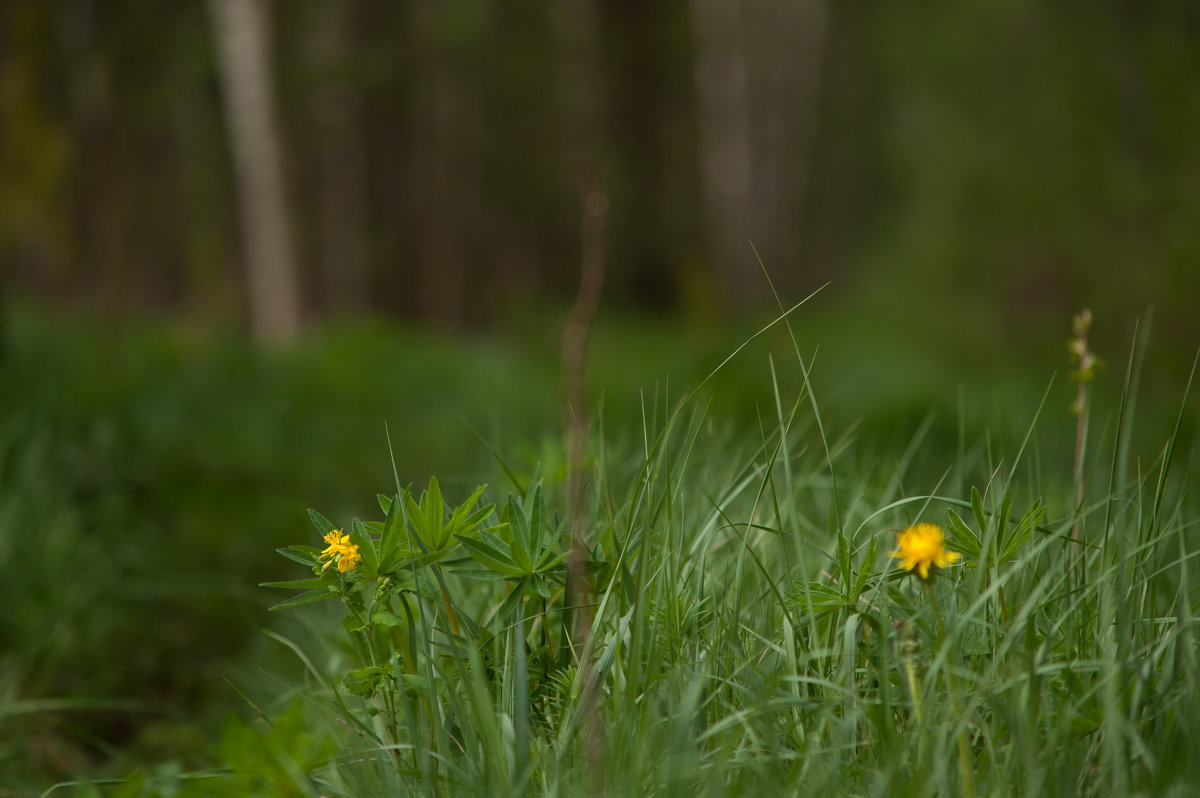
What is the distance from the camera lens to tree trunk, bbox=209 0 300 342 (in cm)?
731

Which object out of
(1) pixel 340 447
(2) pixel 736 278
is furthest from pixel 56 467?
(2) pixel 736 278

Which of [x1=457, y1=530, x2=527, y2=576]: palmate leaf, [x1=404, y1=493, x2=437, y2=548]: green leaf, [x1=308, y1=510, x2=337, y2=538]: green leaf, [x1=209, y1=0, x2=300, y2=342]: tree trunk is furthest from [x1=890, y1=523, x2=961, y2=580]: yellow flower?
[x1=209, y1=0, x2=300, y2=342]: tree trunk

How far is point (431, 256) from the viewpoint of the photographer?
1426cm

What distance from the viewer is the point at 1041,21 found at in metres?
7.31

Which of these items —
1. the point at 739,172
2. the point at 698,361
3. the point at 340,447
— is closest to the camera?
the point at 340,447

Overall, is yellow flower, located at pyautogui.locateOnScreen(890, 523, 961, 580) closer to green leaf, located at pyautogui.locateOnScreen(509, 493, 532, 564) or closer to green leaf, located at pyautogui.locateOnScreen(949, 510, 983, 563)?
green leaf, located at pyautogui.locateOnScreen(949, 510, 983, 563)

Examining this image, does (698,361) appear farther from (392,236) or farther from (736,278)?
(392,236)

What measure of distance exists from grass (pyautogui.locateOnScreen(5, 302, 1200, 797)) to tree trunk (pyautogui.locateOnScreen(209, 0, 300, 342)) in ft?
21.5

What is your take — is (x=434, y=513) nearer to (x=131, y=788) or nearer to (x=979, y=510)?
(x=131, y=788)

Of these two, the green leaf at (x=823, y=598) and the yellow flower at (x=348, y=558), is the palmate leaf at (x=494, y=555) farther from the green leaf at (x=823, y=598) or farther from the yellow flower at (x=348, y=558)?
the green leaf at (x=823, y=598)

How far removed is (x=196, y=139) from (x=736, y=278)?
9.98 metres

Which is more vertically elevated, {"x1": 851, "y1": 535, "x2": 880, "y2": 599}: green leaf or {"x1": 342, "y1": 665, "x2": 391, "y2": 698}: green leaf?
{"x1": 851, "y1": 535, "x2": 880, "y2": 599}: green leaf

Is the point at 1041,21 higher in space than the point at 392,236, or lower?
higher

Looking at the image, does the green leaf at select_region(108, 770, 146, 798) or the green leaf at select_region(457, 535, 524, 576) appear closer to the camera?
the green leaf at select_region(108, 770, 146, 798)
